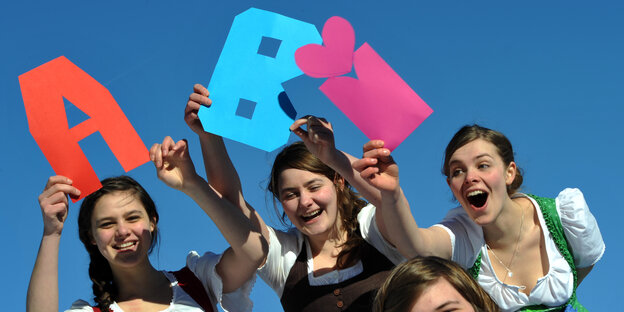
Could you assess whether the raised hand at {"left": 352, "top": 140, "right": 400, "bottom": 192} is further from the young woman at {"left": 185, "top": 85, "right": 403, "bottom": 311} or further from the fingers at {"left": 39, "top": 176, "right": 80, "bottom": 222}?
the fingers at {"left": 39, "top": 176, "right": 80, "bottom": 222}

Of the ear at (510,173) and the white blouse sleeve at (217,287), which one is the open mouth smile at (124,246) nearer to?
the white blouse sleeve at (217,287)

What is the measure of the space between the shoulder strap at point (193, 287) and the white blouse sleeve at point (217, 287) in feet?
0.07

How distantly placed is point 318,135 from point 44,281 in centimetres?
124

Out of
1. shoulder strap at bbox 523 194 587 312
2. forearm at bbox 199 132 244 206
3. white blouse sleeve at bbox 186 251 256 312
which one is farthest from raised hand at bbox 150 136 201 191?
shoulder strap at bbox 523 194 587 312

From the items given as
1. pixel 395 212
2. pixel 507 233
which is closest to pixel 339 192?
pixel 395 212

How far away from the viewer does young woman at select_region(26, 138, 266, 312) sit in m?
2.98

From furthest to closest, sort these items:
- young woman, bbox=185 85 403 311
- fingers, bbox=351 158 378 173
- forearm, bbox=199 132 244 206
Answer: young woman, bbox=185 85 403 311 < forearm, bbox=199 132 244 206 < fingers, bbox=351 158 378 173

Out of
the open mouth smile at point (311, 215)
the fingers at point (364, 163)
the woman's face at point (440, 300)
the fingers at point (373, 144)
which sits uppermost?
the fingers at point (373, 144)

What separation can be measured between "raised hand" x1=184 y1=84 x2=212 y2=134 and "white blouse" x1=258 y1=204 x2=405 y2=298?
0.67 meters

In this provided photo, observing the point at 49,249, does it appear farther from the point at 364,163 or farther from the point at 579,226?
the point at 579,226

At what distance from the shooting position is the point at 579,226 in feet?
11.1

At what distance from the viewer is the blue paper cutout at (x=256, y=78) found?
288cm

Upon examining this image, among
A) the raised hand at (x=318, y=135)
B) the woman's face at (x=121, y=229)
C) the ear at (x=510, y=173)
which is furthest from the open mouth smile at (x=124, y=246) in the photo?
the ear at (x=510, y=173)

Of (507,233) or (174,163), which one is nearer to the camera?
(174,163)
